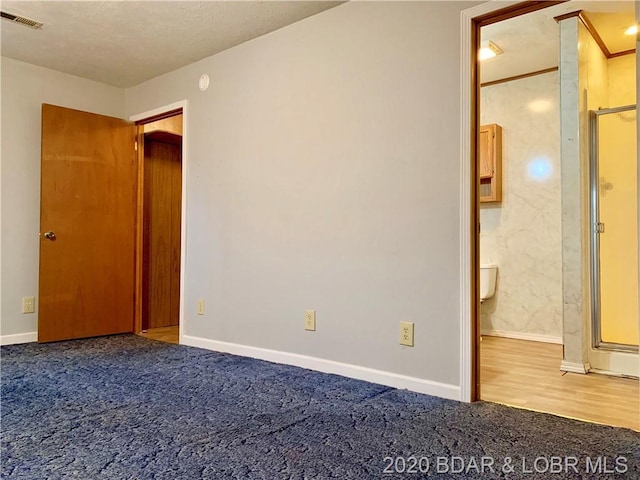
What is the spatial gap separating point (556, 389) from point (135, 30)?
3.42 m

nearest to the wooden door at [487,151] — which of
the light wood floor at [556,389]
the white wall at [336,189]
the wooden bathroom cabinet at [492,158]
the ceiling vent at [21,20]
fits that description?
the wooden bathroom cabinet at [492,158]

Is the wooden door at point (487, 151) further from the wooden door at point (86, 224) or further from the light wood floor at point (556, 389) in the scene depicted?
the wooden door at point (86, 224)

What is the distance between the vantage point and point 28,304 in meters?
3.76

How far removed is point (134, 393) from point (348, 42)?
2.27m

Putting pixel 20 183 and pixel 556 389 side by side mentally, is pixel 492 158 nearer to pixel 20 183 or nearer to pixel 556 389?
pixel 556 389

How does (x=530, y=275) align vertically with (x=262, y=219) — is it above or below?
below

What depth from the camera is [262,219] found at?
10.4 ft

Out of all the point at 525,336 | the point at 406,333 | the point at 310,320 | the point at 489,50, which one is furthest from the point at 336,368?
the point at 489,50

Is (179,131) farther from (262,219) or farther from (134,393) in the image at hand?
(134,393)

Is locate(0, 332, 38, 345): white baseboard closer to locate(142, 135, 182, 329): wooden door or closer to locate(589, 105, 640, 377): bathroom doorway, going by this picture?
locate(142, 135, 182, 329): wooden door

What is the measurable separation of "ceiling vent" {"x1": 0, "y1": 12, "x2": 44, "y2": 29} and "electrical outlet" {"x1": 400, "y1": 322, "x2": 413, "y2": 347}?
300 cm

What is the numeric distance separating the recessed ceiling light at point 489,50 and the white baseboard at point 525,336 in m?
2.47

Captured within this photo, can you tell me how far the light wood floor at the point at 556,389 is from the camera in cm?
217

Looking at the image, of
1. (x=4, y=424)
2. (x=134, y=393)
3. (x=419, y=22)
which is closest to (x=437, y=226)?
(x=419, y=22)
